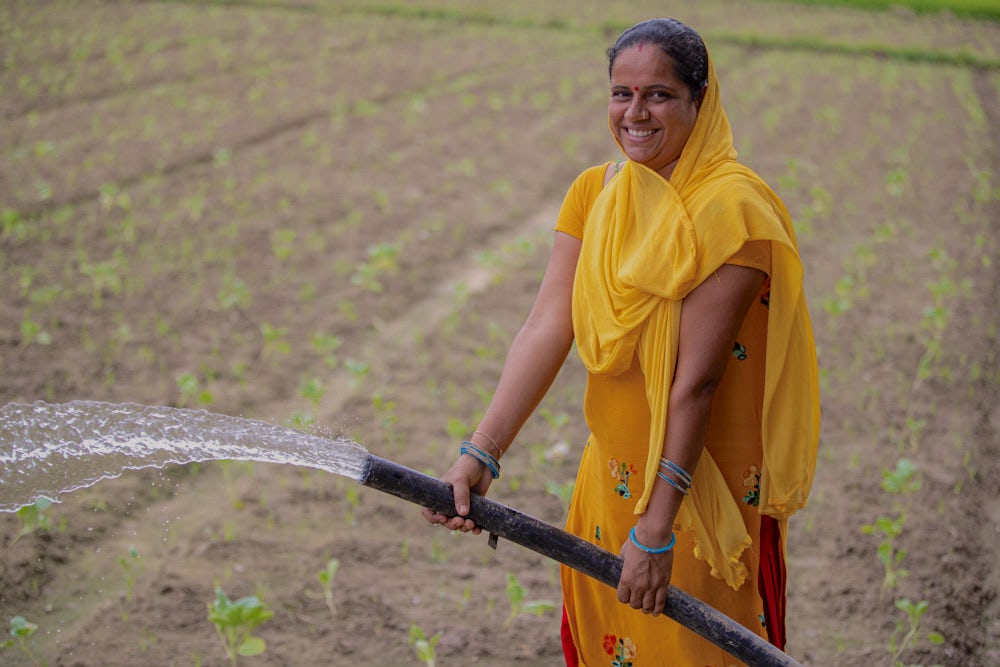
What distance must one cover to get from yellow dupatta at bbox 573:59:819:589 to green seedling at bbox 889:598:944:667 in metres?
1.31

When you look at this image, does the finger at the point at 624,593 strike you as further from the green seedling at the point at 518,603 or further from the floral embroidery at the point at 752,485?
the green seedling at the point at 518,603

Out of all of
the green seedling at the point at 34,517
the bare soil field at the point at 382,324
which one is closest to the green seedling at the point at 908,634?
the bare soil field at the point at 382,324

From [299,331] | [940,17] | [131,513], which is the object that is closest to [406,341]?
[299,331]

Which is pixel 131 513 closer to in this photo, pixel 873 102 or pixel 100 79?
pixel 100 79

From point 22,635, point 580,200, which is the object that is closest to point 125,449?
point 22,635

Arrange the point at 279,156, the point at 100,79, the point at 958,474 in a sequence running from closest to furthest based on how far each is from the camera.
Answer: the point at 958,474 < the point at 279,156 < the point at 100,79

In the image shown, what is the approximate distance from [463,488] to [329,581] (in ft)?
4.53

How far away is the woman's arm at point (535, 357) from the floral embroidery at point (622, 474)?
221mm

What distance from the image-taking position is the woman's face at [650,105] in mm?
1818

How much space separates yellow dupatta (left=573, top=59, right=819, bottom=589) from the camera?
5.93 feet

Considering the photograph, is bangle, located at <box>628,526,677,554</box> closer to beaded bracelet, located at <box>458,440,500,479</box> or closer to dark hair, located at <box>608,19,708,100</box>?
beaded bracelet, located at <box>458,440,500,479</box>

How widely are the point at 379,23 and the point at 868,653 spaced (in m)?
14.5

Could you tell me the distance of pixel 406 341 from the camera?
213 inches

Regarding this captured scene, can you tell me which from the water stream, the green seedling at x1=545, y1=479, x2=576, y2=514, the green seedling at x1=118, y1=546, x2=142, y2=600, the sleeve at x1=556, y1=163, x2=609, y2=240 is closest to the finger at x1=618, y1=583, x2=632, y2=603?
the water stream
